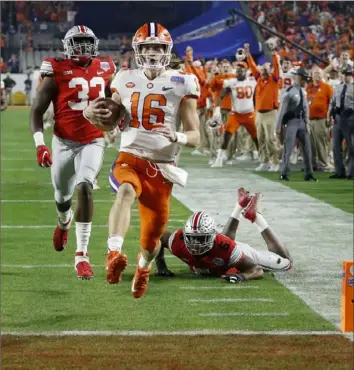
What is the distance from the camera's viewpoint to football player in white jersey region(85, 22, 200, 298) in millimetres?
6176

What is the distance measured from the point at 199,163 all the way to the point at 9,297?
14.8 metres

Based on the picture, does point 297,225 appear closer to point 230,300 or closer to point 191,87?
point 230,300

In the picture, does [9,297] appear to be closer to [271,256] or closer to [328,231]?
[271,256]

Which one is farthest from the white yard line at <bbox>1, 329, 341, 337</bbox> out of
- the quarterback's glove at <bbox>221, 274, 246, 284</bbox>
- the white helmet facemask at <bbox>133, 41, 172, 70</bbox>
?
the white helmet facemask at <bbox>133, 41, 172, 70</bbox>

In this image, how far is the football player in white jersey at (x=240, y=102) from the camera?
2327cm

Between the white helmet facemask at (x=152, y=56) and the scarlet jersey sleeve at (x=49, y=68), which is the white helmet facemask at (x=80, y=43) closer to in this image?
the white helmet facemask at (x=152, y=56)

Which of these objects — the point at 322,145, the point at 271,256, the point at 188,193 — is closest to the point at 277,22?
the point at 322,145

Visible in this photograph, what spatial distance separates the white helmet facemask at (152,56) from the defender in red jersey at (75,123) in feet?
0.77

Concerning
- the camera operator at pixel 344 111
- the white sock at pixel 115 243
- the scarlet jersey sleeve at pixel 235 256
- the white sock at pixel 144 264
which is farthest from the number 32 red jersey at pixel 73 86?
the camera operator at pixel 344 111

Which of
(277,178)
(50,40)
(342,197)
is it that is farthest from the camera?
(50,40)

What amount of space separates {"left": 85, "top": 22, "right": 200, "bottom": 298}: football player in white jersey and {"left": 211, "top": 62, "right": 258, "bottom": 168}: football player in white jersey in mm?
16088

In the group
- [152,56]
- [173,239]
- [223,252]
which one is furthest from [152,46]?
[223,252]

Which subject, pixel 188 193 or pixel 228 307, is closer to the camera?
→ pixel 228 307

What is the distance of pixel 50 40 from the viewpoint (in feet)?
102
